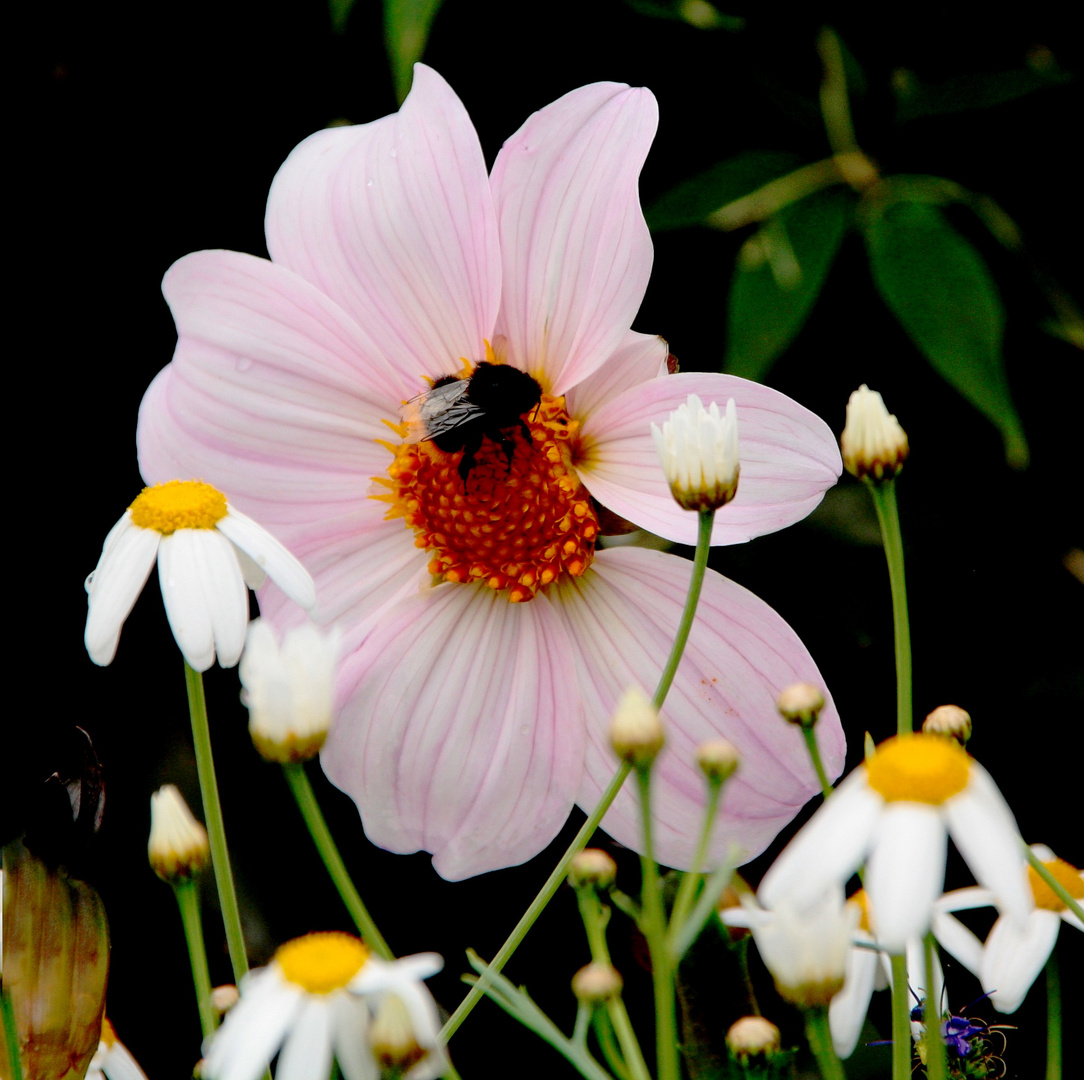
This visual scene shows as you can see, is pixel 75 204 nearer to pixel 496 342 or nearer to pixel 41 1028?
pixel 496 342

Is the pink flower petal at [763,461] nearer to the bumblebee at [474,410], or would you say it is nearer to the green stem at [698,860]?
the bumblebee at [474,410]

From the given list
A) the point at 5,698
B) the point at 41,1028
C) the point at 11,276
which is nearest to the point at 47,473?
the point at 11,276

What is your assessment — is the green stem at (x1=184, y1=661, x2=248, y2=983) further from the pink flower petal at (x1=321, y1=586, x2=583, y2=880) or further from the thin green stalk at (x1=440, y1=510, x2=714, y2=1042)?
the pink flower petal at (x1=321, y1=586, x2=583, y2=880)

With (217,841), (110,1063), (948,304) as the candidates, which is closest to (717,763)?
(217,841)

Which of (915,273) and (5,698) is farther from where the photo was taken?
(915,273)

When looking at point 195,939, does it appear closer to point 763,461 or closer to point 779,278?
point 763,461

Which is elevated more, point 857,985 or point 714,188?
point 714,188

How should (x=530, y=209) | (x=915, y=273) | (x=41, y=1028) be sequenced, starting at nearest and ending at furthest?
(x=41, y=1028), (x=530, y=209), (x=915, y=273)
